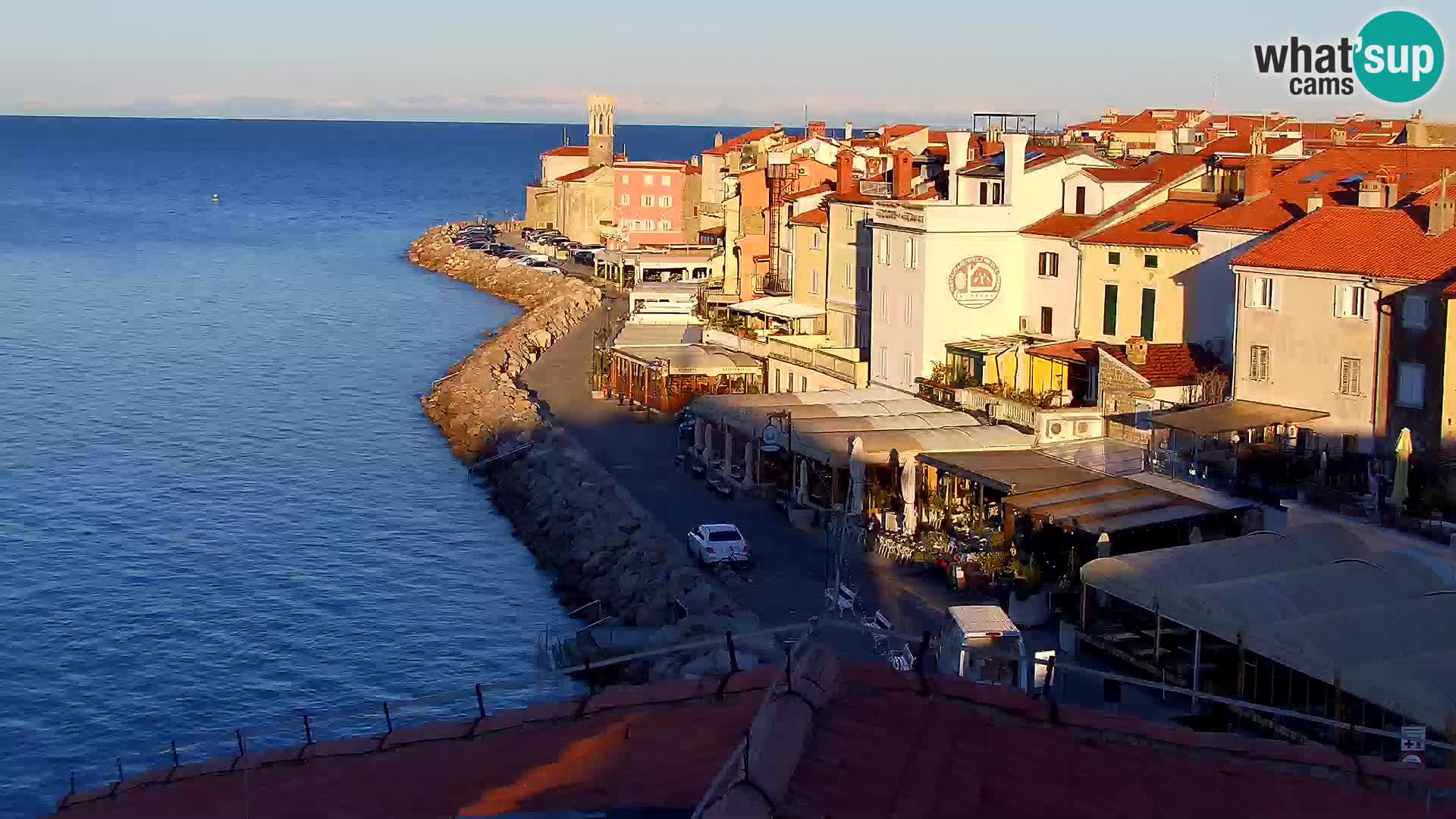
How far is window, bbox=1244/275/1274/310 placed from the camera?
24.6 m

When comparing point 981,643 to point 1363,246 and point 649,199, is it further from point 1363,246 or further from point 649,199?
point 649,199

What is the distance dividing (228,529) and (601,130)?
68.1m

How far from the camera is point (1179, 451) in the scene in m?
24.0

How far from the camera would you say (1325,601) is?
17.2 metres

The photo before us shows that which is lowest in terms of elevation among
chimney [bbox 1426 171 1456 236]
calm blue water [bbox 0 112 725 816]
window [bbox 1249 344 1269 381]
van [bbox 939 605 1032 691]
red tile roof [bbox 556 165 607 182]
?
calm blue water [bbox 0 112 725 816]

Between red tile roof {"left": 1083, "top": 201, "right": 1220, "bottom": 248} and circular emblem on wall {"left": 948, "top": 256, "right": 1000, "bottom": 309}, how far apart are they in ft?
7.59

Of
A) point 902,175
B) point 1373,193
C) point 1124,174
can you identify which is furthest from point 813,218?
point 1373,193

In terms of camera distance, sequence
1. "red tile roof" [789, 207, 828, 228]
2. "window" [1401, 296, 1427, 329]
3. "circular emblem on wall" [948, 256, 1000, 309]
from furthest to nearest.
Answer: "red tile roof" [789, 207, 828, 228] < "circular emblem on wall" [948, 256, 1000, 309] < "window" [1401, 296, 1427, 329]

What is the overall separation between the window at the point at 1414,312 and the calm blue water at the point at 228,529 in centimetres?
1304

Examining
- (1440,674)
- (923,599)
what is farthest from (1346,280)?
(1440,674)

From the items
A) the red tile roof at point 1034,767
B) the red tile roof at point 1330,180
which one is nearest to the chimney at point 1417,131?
the red tile roof at point 1330,180

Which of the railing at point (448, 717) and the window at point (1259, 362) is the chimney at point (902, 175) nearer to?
the window at point (1259, 362)

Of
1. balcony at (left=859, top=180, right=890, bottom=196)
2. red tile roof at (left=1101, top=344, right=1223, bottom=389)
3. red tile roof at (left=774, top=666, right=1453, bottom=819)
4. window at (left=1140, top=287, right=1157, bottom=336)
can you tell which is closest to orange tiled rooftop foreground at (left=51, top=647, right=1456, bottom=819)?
red tile roof at (left=774, top=666, right=1453, bottom=819)

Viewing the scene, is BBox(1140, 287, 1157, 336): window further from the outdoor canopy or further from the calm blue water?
the calm blue water
